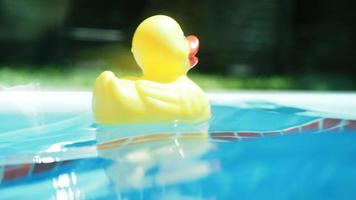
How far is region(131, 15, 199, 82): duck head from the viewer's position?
12.7 feet

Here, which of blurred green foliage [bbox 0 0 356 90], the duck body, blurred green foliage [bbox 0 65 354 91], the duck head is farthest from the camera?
blurred green foliage [bbox 0 0 356 90]

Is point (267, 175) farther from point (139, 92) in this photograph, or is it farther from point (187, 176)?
point (139, 92)

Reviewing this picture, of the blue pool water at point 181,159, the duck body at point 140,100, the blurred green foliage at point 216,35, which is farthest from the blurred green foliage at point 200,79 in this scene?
the duck body at point 140,100

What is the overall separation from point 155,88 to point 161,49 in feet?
1.02

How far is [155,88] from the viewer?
3732 mm

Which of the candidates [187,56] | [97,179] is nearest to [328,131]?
[187,56]

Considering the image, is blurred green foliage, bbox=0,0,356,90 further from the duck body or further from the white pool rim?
the duck body

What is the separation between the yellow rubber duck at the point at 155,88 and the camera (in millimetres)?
3715

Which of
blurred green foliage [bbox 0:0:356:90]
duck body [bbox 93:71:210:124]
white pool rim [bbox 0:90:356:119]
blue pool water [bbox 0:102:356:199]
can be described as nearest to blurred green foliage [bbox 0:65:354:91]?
blurred green foliage [bbox 0:0:356:90]

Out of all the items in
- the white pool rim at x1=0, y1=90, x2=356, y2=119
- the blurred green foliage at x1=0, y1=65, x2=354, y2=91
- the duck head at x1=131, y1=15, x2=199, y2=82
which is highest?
the duck head at x1=131, y1=15, x2=199, y2=82

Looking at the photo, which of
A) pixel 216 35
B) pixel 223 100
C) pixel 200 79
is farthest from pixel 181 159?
pixel 216 35

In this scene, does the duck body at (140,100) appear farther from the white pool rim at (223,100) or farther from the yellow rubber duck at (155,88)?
the white pool rim at (223,100)

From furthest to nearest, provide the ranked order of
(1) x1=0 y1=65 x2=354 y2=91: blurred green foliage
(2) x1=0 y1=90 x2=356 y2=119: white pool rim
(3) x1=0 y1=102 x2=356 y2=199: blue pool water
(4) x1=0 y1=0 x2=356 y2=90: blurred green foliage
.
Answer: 1. (4) x1=0 y1=0 x2=356 y2=90: blurred green foliage
2. (1) x1=0 y1=65 x2=354 y2=91: blurred green foliage
3. (2) x1=0 y1=90 x2=356 y2=119: white pool rim
4. (3) x1=0 y1=102 x2=356 y2=199: blue pool water

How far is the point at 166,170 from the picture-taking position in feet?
9.10
